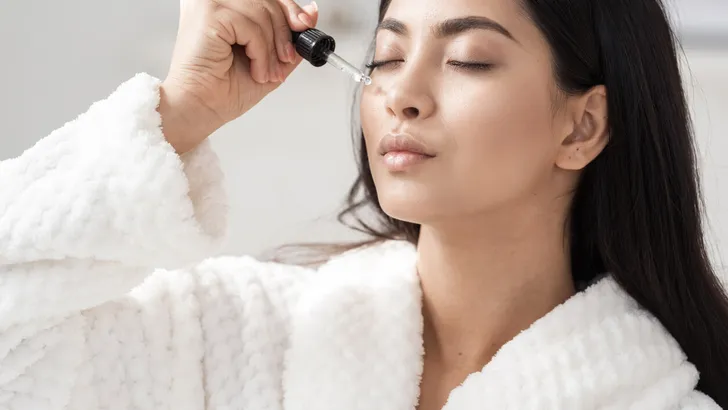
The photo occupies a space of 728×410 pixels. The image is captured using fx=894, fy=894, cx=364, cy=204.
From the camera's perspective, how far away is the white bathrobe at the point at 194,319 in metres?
0.97

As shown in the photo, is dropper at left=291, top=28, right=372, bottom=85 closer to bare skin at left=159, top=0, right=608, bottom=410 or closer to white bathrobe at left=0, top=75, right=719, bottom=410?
bare skin at left=159, top=0, right=608, bottom=410

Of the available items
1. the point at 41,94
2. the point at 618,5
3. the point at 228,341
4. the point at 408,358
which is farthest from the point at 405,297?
the point at 41,94

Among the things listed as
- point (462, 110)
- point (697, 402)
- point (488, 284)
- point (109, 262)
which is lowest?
point (697, 402)

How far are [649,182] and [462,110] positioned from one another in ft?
0.97

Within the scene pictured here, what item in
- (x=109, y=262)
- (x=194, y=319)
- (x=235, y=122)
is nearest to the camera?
(x=109, y=262)

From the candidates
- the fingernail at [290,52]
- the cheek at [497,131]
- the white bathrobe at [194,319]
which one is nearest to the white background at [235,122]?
the white bathrobe at [194,319]

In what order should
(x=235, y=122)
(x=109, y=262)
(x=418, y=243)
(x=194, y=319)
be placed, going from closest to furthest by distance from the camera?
(x=109, y=262) → (x=194, y=319) → (x=418, y=243) → (x=235, y=122)

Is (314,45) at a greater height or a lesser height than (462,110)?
greater

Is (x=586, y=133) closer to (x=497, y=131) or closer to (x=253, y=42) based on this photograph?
(x=497, y=131)

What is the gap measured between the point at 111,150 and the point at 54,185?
72 millimetres

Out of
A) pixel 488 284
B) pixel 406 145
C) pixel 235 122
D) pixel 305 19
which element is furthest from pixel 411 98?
pixel 235 122

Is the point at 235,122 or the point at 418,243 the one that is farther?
the point at 235,122

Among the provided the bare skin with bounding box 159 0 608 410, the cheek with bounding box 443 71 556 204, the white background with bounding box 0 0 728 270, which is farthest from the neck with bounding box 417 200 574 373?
the white background with bounding box 0 0 728 270

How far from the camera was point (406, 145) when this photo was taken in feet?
3.35
